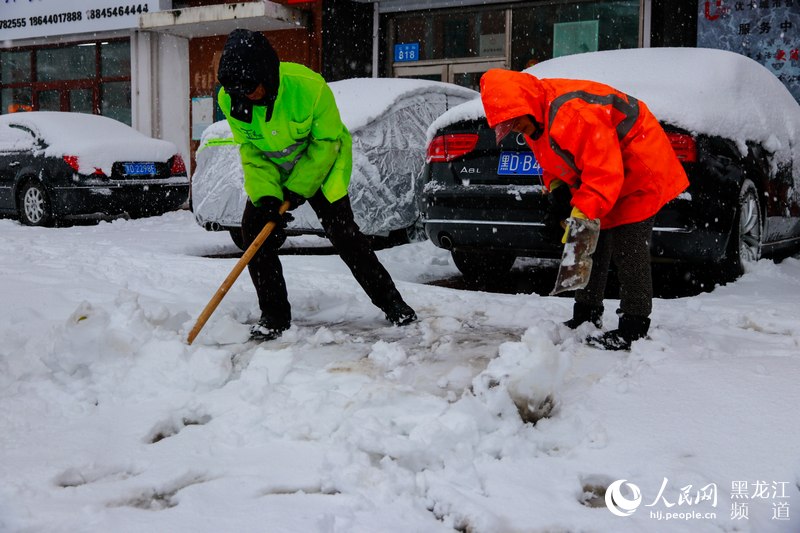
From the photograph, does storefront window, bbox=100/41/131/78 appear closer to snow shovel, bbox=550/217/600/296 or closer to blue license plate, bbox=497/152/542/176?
blue license plate, bbox=497/152/542/176

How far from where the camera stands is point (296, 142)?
3920mm

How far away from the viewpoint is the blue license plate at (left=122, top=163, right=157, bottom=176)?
10.5 m

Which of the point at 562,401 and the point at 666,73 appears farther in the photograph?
the point at 666,73

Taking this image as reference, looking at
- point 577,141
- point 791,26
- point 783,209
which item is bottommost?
point 783,209

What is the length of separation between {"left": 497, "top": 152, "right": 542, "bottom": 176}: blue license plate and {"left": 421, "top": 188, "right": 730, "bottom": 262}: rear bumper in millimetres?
117

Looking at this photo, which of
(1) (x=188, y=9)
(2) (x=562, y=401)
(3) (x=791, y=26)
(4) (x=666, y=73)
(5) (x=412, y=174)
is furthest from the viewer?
(1) (x=188, y=9)

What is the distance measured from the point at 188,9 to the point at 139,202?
500 cm

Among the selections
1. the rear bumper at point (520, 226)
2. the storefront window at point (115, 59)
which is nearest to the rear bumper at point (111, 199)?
the rear bumper at point (520, 226)

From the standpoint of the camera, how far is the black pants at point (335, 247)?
4129mm

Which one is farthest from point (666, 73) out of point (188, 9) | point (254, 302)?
point (188, 9)

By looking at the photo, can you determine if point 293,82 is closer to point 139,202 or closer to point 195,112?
point 139,202

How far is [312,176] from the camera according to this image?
158 inches

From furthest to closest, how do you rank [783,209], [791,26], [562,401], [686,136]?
[791,26]
[783,209]
[686,136]
[562,401]

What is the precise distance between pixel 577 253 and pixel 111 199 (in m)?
8.12
